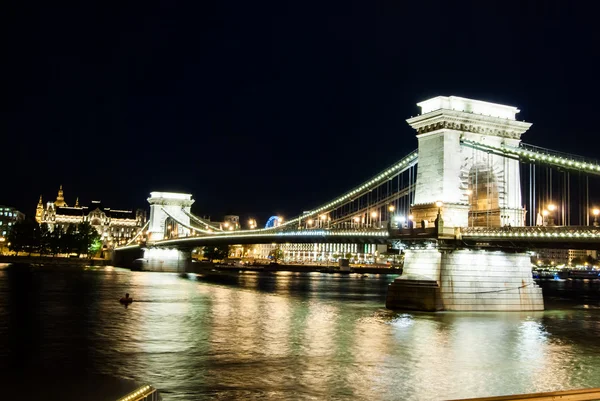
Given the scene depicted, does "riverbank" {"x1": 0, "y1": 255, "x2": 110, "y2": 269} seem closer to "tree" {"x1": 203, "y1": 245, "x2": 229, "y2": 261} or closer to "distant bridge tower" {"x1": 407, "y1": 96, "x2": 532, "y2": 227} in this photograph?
"tree" {"x1": 203, "y1": 245, "x2": 229, "y2": 261}

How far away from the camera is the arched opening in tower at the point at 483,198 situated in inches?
1483

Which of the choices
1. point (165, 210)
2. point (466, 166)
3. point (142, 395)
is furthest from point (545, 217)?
point (165, 210)

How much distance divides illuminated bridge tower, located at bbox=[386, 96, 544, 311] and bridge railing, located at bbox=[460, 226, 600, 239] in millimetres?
1166

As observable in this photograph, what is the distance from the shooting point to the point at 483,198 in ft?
126

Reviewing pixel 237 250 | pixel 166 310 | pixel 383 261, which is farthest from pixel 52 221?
pixel 166 310

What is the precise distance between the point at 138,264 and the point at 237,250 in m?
74.2

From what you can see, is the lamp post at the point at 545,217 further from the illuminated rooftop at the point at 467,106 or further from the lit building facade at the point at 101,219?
the lit building facade at the point at 101,219

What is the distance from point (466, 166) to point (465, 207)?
223cm

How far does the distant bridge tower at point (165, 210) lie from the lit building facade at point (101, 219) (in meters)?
79.0

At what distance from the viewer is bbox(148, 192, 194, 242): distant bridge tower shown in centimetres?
11162

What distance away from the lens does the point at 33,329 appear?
29.2 m

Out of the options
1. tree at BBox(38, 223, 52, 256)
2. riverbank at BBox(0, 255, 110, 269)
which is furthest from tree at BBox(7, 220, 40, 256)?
riverbank at BBox(0, 255, 110, 269)

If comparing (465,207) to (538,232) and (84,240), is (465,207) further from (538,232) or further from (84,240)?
(84,240)

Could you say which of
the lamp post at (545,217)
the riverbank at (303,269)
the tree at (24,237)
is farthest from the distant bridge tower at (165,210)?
the lamp post at (545,217)
